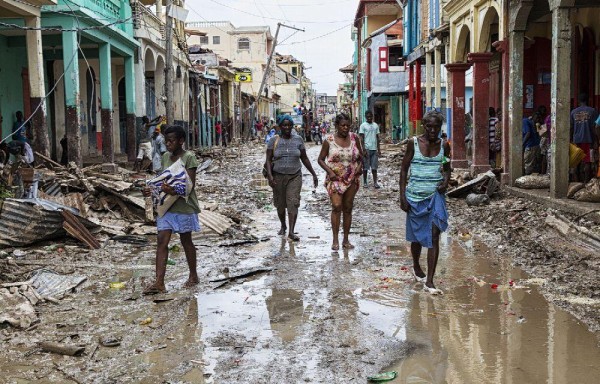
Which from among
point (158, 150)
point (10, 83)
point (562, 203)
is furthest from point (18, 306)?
point (10, 83)

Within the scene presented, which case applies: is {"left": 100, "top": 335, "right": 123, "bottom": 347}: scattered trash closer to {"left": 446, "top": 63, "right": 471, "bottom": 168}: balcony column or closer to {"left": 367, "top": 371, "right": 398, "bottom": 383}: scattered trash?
{"left": 367, "top": 371, "right": 398, "bottom": 383}: scattered trash

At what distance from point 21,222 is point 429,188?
4.97 meters

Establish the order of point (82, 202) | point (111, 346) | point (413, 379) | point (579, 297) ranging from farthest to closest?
point (82, 202), point (579, 297), point (111, 346), point (413, 379)

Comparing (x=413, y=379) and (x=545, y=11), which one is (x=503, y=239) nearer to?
(x=413, y=379)

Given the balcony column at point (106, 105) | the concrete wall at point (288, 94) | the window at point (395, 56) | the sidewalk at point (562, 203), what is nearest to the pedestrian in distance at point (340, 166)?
the sidewalk at point (562, 203)

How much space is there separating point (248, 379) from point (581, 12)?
13505 mm

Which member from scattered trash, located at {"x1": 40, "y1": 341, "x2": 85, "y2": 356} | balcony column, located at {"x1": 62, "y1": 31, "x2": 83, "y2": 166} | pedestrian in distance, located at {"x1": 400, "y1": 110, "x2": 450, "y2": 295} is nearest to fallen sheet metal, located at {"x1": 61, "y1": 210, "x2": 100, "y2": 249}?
scattered trash, located at {"x1": 40, "y1": 341, "x2": 85, "y2": 356}

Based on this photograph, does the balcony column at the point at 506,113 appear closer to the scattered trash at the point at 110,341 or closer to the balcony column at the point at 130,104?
the scattered trash at the point at 110,341

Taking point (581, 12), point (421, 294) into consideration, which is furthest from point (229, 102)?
point (421, 294)

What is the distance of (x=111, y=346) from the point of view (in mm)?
4641

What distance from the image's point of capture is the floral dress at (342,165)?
8.09 metres

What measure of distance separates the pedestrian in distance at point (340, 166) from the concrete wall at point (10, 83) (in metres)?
12.4

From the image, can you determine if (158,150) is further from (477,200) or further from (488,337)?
(488,337)

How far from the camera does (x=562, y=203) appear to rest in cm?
930
